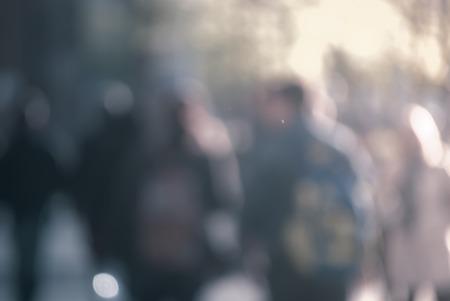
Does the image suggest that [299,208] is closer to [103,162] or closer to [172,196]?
[172,196]

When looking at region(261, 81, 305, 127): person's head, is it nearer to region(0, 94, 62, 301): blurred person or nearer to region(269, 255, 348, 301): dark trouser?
region(269, 255, 348, 301): dark trouser

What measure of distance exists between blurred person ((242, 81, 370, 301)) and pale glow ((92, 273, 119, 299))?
1.28 feet

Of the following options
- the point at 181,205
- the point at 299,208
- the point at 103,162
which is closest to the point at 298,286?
the point at 299,208

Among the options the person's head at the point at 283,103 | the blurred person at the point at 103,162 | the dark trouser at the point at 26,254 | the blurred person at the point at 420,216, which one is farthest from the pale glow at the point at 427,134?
the dark trouser at the point at 26,254

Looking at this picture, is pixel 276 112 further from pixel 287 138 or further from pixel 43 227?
pixel 43 227

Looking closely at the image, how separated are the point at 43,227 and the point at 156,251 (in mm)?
337

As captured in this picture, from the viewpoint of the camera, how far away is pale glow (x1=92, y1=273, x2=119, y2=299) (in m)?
3.17

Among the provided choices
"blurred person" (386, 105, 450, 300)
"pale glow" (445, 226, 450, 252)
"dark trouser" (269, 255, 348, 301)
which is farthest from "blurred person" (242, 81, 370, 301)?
"pale glow" (445, 226, 450, 252)

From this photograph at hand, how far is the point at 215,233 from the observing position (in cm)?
322

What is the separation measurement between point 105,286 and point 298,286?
0.57 m

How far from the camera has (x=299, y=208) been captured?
3.27m

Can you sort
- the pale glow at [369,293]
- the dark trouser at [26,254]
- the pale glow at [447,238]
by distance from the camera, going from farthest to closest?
the pale glow at [447,238] → the pale glow at [369,293] → the dark trouser at [26,254]

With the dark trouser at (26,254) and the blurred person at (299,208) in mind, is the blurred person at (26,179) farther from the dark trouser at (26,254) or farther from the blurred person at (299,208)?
the blurred person at (299,208)

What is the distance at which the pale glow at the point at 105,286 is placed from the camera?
317 centimetres
